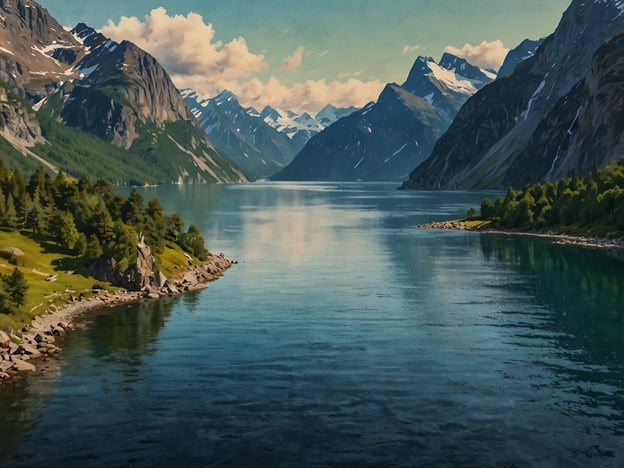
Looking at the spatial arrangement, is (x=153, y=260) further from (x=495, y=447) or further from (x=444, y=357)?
(x=495, y=447)

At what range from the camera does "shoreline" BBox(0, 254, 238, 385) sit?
59.3m

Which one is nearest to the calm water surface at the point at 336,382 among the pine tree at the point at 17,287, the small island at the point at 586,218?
the pine tree at the point at 17,287

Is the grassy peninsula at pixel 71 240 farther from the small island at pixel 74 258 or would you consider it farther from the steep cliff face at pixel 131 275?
the steep cliff face at pixel 131 275

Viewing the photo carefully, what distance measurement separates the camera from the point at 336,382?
5491 centimetres

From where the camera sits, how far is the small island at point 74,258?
73500 mm

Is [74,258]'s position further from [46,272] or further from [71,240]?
[46,272]

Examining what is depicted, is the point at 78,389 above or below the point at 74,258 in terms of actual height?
below

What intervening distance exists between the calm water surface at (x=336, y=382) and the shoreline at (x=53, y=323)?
2130 millimetres

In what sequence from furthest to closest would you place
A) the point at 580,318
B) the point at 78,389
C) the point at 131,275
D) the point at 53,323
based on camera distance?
the point at 131,275 → the point at 580,318 → the point at 53,323 → the point at 78,389

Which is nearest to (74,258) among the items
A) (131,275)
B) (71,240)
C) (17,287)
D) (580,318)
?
(71,240)

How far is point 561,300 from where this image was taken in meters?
93.3

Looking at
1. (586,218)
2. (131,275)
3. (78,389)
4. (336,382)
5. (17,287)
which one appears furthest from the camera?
(586,218)

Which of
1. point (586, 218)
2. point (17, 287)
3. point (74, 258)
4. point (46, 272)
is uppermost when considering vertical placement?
point (586, 218)

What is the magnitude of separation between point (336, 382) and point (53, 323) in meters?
36.6
